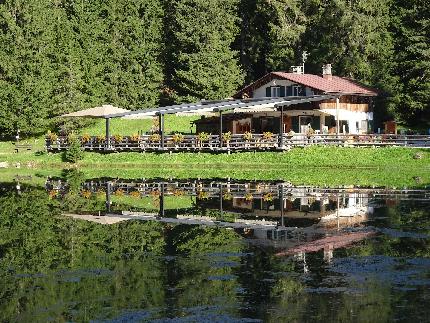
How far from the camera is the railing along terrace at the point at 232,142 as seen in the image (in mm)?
53938

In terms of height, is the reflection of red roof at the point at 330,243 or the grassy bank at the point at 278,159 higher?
the grassy bank at the point at 278,159

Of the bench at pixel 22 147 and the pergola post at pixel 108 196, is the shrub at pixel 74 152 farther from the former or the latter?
the pergola post at pixel 108 196

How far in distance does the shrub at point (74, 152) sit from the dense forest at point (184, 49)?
9.91m

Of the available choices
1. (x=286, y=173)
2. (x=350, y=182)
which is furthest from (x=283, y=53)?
(x=350, y=182)

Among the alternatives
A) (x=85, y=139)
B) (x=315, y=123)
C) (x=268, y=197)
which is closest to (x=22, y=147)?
(x=85, y=139)

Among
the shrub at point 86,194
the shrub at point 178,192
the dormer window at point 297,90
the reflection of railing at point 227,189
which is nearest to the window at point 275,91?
the dormer window at point 297,90

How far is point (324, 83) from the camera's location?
63844mm

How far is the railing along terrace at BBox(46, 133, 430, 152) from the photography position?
53.9m

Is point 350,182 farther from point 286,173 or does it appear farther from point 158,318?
point 158,318

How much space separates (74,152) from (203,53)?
2484cm

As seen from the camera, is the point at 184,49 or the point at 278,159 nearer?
the point at 278,159

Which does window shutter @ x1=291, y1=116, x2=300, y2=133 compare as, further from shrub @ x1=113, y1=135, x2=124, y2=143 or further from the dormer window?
shrub @ x1=113, y1=135, x2=124, y2=143

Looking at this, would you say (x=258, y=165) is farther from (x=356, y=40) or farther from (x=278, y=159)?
(x=356, y=40)

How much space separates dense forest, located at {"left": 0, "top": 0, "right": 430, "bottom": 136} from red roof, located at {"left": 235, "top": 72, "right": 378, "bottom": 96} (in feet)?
14.2
